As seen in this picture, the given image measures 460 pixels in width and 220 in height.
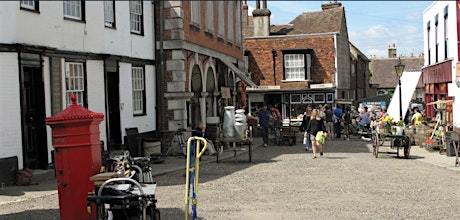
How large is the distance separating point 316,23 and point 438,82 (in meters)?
19.5

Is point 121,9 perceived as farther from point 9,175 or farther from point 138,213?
point 138,213

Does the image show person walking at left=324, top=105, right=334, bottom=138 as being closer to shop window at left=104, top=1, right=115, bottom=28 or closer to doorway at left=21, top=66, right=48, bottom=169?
shop window at left=104, top=1, right=115, bottom=28

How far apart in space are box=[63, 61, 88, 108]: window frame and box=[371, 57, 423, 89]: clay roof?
2098 inches

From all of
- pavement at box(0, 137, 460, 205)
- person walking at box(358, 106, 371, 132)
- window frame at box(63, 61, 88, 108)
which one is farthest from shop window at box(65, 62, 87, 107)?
person walking at box(358, 106, 371, 132)

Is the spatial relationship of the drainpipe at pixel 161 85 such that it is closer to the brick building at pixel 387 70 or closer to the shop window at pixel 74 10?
the shop window at pixel 74 10

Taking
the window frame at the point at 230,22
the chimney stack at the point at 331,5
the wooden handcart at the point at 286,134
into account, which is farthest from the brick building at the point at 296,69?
the wooden handcart at the point at 286,134

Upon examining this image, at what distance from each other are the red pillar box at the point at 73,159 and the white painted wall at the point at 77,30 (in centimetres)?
556

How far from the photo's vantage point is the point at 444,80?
24.6 meters

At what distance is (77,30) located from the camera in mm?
15492

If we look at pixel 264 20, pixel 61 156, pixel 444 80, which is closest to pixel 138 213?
pixel 61 156

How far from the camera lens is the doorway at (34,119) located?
44.5 feet

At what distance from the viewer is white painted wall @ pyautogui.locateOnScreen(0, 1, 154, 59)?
1285 cm

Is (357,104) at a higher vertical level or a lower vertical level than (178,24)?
lower

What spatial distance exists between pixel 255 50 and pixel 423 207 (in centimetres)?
3276
